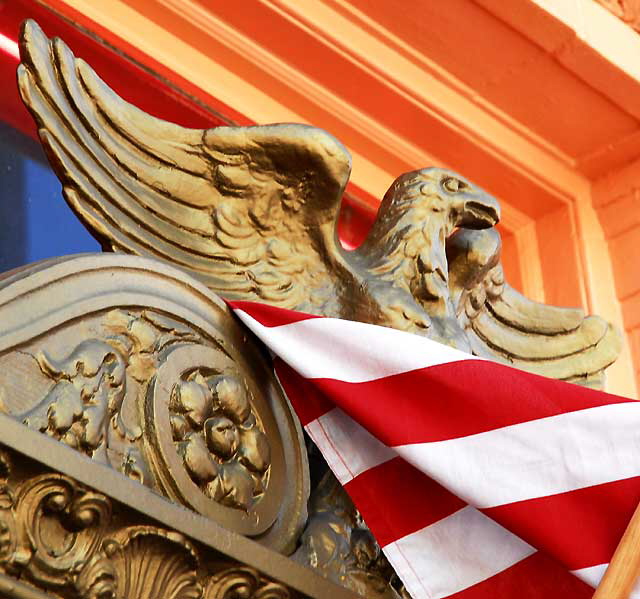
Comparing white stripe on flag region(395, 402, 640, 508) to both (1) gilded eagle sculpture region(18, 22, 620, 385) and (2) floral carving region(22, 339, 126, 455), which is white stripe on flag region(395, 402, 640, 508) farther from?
(2) floral carving region(22, 339, 126, 455)

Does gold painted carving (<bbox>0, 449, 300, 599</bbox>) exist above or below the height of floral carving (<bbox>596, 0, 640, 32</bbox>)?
below

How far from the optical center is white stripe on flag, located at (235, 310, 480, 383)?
1.54 m

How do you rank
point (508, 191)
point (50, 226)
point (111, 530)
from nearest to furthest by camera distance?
point (111, 530) < point (50, 226) < point (508, 191)

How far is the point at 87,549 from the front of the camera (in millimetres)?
1280

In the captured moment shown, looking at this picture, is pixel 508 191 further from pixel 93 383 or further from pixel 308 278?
pixel 93 383

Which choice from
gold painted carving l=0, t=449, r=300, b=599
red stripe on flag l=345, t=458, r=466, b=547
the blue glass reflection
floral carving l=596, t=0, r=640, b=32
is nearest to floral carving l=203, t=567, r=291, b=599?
gold painted carving l=0, t=449, r=300, b=599

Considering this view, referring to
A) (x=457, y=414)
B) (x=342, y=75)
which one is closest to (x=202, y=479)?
(x=457, y=414)

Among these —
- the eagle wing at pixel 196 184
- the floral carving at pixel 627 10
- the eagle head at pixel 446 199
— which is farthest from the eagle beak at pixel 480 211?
the floral carving at pixel 627 10

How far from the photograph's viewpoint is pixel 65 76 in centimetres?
151

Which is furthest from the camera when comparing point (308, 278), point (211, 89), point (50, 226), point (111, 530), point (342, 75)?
point (342, 75)

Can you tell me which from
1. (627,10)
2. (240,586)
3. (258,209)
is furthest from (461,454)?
(627,10)

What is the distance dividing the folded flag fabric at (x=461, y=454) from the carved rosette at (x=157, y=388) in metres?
0.05

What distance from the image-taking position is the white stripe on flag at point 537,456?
4.85 ft

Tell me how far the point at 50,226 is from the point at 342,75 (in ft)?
2.85
